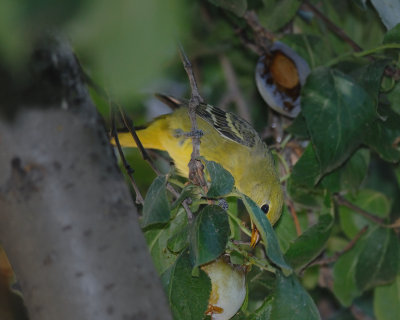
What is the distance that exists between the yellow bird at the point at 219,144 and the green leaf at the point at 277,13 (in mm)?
508

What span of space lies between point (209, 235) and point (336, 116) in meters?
1.00

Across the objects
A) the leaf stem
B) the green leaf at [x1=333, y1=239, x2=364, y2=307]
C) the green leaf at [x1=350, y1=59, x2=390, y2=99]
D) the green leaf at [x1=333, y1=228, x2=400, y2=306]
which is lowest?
the green leaf at [x1=333, y1=239, x2=364, y2=307]

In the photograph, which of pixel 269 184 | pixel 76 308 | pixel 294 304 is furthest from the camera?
pixel 269 184

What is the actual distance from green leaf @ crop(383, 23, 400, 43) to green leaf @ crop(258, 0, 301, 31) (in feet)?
2.16

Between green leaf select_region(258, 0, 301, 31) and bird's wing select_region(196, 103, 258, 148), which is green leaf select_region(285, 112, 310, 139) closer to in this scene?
bird's wing select_region(196, 103, 258, 148)

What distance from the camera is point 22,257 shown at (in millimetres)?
860

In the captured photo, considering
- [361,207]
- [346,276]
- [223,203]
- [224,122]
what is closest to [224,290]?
[223,203]


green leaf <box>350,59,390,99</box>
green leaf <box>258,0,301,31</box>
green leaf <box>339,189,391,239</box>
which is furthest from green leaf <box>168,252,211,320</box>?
green leaf <box>258,0,301,31</box>

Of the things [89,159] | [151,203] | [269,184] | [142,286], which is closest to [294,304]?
[151,203]

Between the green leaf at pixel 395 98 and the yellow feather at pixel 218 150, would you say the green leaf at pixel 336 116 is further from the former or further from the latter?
the yellow feather at pixel 218 150

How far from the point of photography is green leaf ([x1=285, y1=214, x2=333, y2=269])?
6.51 feet

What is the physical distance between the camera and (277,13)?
272 cm

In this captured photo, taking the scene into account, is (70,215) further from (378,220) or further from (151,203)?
(378,220)

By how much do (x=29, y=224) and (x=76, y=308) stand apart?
147 millimetres
